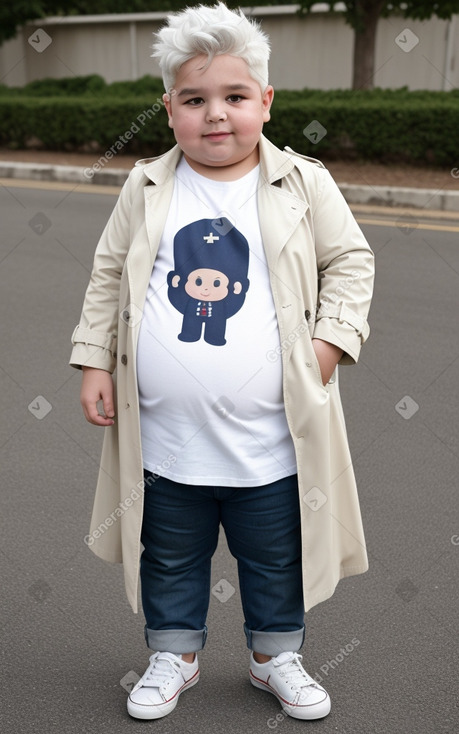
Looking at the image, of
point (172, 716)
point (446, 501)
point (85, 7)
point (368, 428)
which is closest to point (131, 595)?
point (172, 716)

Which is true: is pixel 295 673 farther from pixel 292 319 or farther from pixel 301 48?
pixel 301 48

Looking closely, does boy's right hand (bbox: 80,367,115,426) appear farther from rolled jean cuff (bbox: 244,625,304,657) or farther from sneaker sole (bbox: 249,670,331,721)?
sneaker sole (bbox: 249,670,331,721)

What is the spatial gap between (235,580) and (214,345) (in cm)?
124

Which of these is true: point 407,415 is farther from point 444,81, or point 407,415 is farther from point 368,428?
point 444,81

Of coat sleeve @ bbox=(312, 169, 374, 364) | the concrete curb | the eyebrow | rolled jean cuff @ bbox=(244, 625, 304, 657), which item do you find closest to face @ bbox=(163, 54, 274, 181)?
the eyebrow

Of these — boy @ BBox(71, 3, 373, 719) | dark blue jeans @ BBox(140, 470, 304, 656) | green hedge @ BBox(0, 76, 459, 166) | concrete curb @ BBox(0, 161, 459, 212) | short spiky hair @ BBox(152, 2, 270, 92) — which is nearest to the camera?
short spiky hair @ BBox(152, 2, 270, 92)

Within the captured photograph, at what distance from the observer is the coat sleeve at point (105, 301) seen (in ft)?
7.39

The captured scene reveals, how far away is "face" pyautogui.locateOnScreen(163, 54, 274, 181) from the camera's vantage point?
2020mm

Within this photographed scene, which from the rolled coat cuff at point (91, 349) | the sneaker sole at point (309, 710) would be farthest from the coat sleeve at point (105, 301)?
the sneaker sole at point (309, 710)

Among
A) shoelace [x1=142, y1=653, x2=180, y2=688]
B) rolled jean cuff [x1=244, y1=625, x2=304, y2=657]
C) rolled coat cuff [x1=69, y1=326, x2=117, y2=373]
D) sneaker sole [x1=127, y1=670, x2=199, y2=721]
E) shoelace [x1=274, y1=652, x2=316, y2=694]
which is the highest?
rolled coat cuff [x1=69, y1=326, x2=117, y2=373]

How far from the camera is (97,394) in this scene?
226 centimetres

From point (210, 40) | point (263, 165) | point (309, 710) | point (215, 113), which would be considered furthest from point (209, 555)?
point (210, 40)

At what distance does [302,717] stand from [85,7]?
25.5 meters

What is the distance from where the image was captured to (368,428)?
14.2 ft
